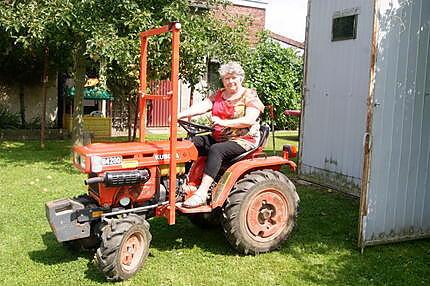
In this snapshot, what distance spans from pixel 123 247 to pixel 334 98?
490 centimetres

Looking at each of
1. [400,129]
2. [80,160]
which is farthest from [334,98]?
[80,160]

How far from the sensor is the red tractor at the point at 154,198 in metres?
4.36

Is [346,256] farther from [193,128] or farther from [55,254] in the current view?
[55,254]

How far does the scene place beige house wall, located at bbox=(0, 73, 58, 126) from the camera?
14.7 meters

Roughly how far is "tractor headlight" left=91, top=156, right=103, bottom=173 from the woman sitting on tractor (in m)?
0.91

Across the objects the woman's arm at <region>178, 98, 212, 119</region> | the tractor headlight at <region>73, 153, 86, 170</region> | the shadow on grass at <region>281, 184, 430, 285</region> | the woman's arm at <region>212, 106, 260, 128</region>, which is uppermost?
the woman's arm at <region>178, 98, 212, 119</region>

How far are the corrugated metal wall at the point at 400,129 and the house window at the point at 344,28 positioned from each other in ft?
7.31

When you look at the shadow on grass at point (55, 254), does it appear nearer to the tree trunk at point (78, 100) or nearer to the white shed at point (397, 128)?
the white shed at point (397, 128)

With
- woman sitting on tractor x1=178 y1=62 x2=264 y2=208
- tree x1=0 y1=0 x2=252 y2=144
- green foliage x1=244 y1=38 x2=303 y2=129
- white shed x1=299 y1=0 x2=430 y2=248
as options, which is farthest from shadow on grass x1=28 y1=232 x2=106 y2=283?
green foliage x1=244 y1=38 x2=303 y2=129

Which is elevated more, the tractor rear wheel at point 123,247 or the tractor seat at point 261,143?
the tractor seat at point 261,143

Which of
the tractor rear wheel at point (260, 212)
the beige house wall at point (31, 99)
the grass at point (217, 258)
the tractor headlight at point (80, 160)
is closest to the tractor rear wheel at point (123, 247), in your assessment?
the grass at point (217, 258)

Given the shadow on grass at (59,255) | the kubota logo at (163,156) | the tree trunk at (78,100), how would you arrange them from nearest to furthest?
the shadow on grass at (59,255) → the kubota logo at (163,156) → the tree trunk at (78,100)

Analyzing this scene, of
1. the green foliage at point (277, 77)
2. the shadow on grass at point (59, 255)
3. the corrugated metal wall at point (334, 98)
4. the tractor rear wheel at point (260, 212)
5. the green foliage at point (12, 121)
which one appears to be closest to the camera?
the shadow on grass at point (59, 255)

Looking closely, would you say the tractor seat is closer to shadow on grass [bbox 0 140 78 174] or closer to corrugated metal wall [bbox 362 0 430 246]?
corrugated metal wall [bbox 362 0 430 246]
